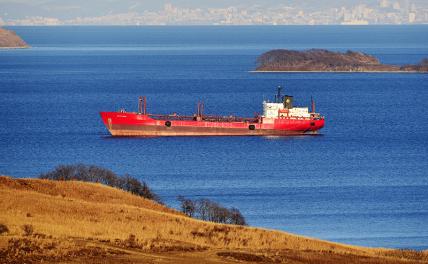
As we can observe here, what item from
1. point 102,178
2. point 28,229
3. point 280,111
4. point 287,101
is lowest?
point 280,111

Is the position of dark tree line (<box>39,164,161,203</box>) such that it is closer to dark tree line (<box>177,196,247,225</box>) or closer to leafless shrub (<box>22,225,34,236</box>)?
dark tree line (<box>177,196,247,225</box>)

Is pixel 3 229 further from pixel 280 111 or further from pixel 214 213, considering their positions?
pixel 280 111

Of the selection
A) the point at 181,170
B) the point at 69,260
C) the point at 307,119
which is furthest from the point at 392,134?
the point at 69,260

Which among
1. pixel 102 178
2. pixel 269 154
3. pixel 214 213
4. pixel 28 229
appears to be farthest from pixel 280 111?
pixel 28 229

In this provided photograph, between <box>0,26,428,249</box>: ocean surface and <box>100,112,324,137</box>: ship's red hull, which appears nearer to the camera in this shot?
<box>0,26,428,249</box>: ocean surface

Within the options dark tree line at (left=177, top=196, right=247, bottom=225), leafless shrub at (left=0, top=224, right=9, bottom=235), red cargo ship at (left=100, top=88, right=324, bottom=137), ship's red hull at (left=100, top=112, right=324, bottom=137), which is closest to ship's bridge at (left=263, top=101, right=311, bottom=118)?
red cargo ship at (left=100, top=88, right=324, bottom=137)

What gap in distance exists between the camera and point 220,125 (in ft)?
321

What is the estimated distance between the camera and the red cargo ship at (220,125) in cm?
9706

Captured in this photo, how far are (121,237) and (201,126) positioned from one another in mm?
62842

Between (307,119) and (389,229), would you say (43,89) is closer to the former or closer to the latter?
(307,119)

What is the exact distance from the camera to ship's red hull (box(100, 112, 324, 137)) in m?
97.0

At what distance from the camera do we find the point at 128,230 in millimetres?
36312

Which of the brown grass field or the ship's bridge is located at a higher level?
the brown grass field

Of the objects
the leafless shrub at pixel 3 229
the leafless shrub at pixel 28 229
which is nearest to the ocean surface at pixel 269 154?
the leafless shrub at pixel 28 229
